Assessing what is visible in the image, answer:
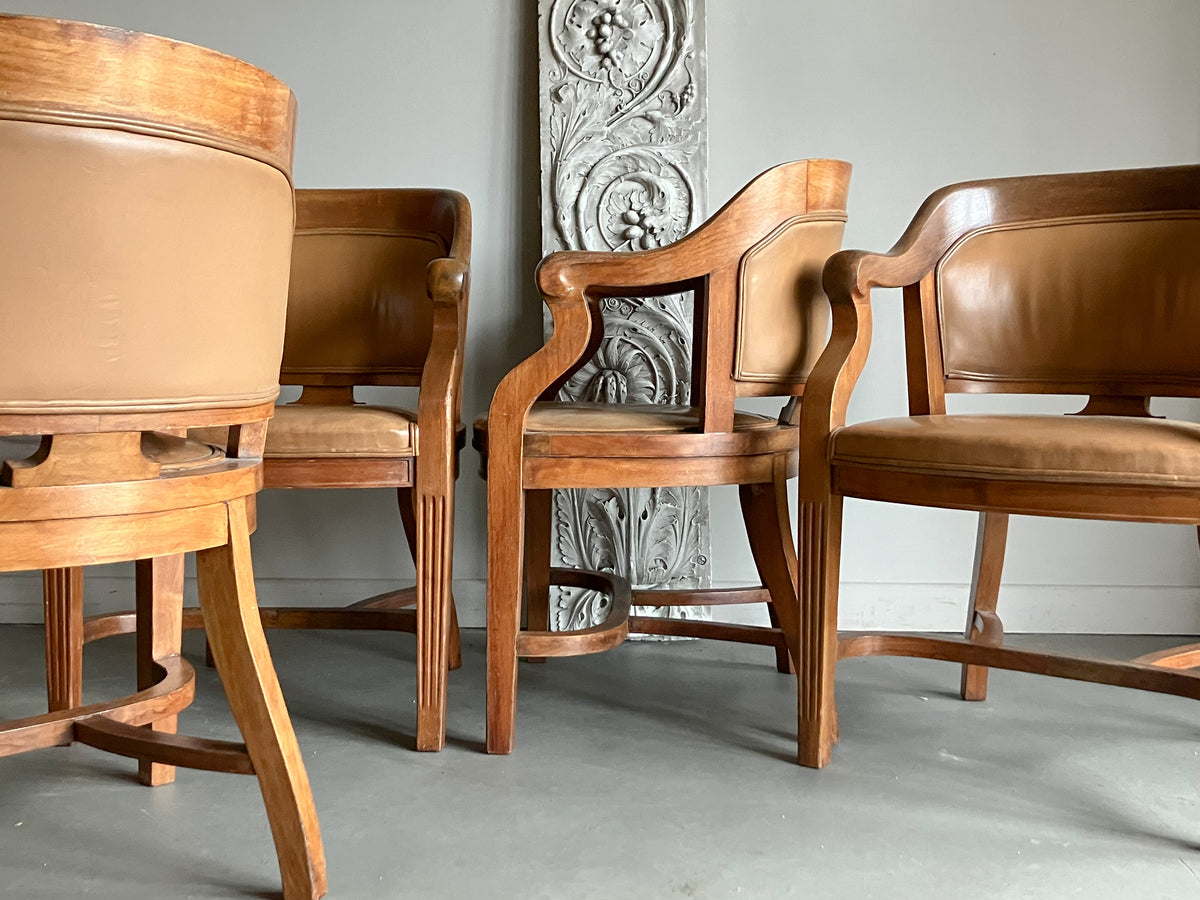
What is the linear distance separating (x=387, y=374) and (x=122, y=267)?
1.22 metres

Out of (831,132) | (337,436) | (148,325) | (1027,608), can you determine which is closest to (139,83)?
(148,325)

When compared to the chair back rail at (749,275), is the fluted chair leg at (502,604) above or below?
below

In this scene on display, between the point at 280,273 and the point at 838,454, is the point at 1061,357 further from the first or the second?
the point at 280,273

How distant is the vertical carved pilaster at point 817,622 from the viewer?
1.75 meters

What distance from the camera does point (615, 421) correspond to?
6.07ft

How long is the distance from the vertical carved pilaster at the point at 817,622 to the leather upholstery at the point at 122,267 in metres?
0.98

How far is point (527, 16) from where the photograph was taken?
270 cm

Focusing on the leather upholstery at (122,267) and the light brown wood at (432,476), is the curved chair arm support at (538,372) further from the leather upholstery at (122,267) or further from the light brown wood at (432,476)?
the leather upholstery at (122,267)

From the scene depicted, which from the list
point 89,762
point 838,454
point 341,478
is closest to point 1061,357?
point 838,454

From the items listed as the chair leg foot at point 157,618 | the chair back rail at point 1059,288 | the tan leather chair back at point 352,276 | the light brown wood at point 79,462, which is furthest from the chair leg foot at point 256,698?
the chair back rail at point 1059,288

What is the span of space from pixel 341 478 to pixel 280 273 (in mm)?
583

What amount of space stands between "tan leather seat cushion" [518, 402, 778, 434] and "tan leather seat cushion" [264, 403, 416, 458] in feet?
0.75

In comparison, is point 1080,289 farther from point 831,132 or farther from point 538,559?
point 538,559

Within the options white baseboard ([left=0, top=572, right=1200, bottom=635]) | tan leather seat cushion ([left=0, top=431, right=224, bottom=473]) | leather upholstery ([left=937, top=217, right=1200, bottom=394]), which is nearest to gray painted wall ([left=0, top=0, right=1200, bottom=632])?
white baseboard ([left=0, top=572, right=1200, bottom=635])
